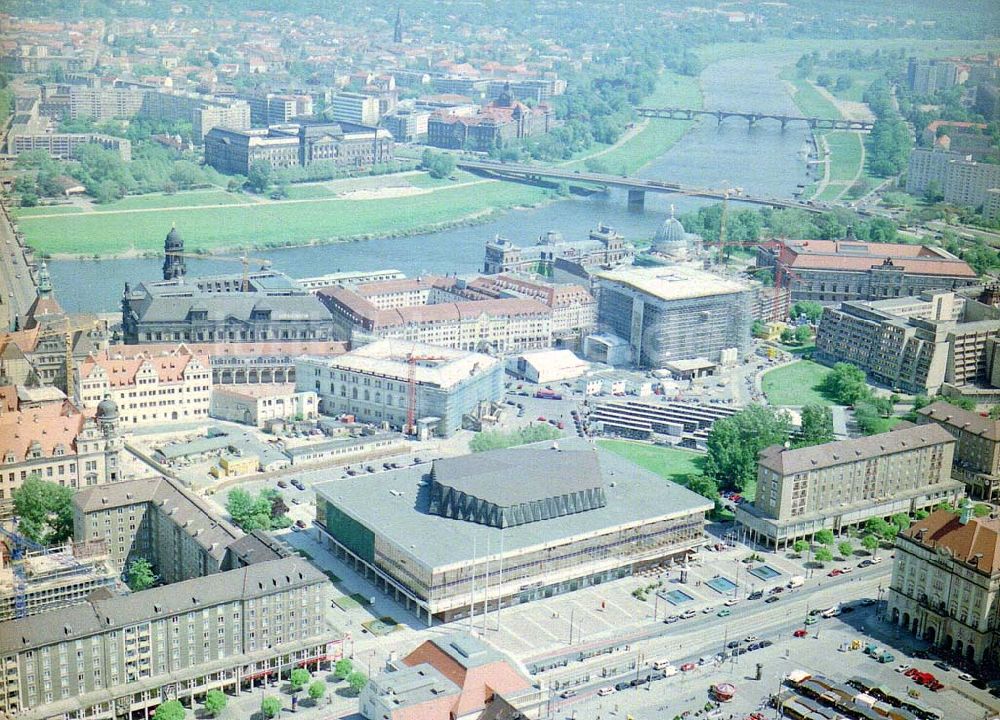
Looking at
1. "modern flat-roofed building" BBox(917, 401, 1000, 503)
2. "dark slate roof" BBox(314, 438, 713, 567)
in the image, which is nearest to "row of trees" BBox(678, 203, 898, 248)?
"modern flat-roofed building" BBox(917, 401, 1000, 503)

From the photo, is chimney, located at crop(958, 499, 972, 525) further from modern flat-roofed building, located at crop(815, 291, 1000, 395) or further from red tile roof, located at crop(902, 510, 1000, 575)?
modern flat-roofed building, located at crop(815, 291, 1000, 395)

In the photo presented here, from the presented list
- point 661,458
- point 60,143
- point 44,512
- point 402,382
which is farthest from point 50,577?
point 60,143

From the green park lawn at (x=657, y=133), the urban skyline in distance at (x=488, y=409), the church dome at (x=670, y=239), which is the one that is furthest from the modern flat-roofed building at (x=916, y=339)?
the green park lawn at (x=657, y=133)

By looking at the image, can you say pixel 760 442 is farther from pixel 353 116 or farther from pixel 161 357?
pixel 353 116

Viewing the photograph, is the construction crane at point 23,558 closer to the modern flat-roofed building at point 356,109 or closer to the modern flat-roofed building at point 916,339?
the modern flat-roofed building at point 916,339

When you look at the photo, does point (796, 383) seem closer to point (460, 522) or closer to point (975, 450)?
point (975, 450)

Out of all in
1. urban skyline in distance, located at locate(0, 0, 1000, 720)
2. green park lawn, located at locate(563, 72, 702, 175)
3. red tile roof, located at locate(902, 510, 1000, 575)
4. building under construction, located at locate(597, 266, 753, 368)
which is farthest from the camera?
green park lawn, located at locate(563, 72, 702, 175)
